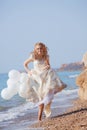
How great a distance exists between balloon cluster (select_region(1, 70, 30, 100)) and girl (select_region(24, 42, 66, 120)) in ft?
0.37

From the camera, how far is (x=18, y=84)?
10.4 meters

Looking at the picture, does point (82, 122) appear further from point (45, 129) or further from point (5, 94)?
point (5, 94)

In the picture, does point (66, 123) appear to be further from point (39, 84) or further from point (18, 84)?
point (18, 84)

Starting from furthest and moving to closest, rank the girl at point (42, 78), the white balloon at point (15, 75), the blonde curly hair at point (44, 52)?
the white balloon at point (15, 75) < the blonde curly hair at point (44, 52) < the girl at point (42, 78)

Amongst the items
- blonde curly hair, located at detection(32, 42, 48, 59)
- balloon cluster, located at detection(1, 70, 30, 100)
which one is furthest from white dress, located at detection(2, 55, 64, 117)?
blonde curly hair, located at detection(32, 42, 48, 59)

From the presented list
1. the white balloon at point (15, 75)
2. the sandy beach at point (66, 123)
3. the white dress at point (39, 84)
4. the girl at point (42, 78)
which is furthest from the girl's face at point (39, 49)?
the sandy beach at point (66, 123)

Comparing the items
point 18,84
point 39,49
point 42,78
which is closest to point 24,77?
point 18,84

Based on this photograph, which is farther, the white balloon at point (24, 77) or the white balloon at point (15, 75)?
the white balloon at point (15, 75)

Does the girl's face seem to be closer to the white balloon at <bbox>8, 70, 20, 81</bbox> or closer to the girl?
the girl

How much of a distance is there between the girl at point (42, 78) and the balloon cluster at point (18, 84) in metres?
0.11

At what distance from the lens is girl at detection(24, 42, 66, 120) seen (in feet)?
33.1

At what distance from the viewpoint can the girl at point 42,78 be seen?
1008cm

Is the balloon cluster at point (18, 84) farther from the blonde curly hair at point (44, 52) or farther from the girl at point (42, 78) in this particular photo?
the blonde curly hair at point (44, 52)

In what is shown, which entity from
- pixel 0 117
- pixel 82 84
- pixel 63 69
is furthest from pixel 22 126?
pixel 63 69
